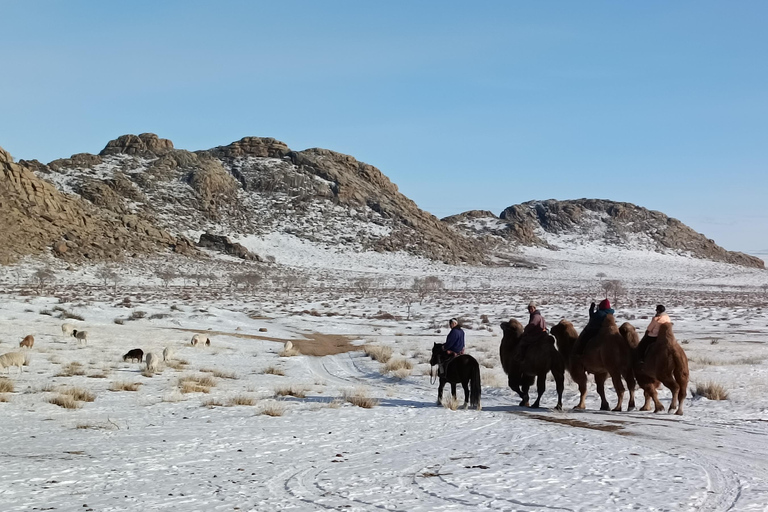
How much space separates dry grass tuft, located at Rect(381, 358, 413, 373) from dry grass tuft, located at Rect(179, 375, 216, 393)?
4.90 metres

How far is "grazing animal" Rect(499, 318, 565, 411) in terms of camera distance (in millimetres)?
12875

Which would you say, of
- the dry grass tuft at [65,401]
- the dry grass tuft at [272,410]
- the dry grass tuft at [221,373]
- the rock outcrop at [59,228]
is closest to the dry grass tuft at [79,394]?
the dry grass tuft at [65,401]

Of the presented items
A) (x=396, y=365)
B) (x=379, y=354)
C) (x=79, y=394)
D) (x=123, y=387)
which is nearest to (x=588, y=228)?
(x=379, y=354)

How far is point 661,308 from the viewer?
1244 centimetres

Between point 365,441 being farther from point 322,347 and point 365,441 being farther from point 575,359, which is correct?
point 322,347

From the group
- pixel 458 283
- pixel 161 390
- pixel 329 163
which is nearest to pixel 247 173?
pixel 329 163

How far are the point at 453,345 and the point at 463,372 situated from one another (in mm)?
566

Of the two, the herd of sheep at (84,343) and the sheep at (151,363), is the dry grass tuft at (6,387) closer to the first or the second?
the herd of sheep at (84,343)

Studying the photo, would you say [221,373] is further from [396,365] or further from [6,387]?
[6,387]

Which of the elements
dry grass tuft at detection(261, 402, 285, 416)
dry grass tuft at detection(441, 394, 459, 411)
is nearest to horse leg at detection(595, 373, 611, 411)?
A: dry grass tuft at detection(441, 394, 459, 411)

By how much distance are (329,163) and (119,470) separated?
146 m

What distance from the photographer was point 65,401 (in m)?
11.6

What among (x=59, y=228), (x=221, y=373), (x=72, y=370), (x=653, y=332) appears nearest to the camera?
(x=653, y=332)

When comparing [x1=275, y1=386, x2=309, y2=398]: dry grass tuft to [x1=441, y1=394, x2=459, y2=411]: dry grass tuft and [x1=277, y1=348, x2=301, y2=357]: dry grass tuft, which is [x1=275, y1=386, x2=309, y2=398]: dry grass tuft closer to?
[x1=441, y1=394, x2=459, y2=411]: dry grass tuft
